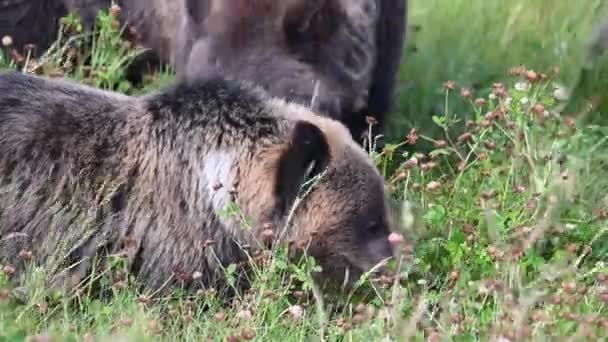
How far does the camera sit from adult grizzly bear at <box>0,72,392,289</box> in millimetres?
5559

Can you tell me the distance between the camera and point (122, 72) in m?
7.80

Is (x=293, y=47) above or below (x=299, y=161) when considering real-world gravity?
above

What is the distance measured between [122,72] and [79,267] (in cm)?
240

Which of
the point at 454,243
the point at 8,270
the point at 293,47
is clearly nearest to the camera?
the point at 8,270

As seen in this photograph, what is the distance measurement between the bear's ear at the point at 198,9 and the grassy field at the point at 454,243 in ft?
2.19

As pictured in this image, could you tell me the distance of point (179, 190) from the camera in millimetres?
5672

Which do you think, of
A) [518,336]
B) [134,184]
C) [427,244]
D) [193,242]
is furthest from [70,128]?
[518,336]

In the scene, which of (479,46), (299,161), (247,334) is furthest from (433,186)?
(479,46)

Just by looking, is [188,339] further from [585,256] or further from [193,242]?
[585,256]

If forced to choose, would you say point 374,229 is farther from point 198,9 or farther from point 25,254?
point 198,9

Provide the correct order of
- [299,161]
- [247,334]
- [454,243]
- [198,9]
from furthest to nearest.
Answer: [198,9] → [454,243] → [299,161] → [247,334]

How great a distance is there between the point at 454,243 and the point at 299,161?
101 centimetres

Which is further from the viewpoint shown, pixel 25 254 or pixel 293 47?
pixel 293 47

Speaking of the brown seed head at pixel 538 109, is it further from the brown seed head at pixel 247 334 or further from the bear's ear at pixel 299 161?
the brown seed head at pixel 247 334
